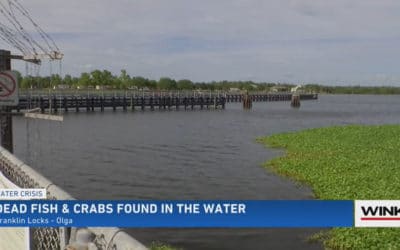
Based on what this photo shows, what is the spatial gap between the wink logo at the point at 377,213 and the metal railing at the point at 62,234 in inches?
121

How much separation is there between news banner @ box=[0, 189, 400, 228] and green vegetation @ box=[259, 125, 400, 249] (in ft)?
20.7

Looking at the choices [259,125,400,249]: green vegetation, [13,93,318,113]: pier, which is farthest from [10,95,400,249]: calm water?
[13,93,318,113]: pier

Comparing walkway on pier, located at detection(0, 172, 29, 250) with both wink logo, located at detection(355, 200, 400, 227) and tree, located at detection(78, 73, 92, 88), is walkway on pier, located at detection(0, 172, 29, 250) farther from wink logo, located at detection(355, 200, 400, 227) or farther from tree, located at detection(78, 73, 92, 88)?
tree, located at detection(78, 73, 92, 88)

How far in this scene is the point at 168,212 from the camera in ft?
16.9

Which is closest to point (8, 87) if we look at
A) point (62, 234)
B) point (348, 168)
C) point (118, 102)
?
point (62, 234)

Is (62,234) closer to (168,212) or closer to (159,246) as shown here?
(168,212)

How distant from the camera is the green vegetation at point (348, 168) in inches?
461

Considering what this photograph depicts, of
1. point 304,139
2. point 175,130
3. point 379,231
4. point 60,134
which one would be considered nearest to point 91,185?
point 379,231

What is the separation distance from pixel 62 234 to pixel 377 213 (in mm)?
3842

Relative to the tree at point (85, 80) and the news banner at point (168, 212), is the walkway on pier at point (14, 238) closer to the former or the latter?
the news banner at point (168, 212)

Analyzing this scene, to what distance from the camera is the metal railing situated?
380 centimetres

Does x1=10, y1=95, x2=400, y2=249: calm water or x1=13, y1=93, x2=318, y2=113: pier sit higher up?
x1=13, y1=93, x2=318, y2=113: pier

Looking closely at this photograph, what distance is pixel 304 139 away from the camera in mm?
34656

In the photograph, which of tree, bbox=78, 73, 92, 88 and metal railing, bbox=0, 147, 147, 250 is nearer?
metal railing, bbox=0, 147, 147, 250
